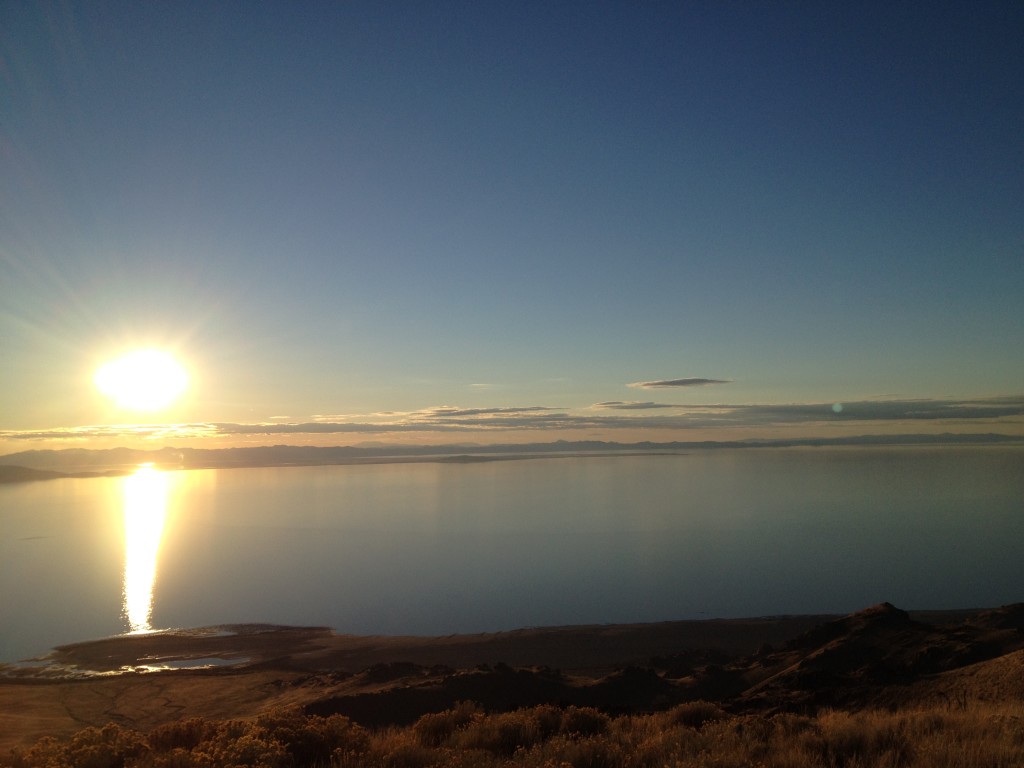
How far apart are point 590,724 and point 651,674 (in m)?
7.98

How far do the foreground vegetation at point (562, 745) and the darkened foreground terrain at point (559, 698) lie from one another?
26 mm

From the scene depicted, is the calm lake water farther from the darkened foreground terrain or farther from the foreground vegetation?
the foreground vegetation

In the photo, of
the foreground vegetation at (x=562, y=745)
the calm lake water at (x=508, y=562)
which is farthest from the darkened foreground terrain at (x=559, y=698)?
the calm lake water at (x=508, y=562)

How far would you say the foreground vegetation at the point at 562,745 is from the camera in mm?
6145

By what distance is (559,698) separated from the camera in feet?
48.0

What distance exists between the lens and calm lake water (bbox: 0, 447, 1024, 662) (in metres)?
28.1

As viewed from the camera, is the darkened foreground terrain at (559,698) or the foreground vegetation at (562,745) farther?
the darkened foreground terrain at (559,698)

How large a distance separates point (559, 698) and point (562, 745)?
8.60m

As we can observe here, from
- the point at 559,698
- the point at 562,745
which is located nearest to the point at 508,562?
the point at 559,698

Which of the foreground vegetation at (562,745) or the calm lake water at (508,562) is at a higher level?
the foreground vegetation at (562,745)

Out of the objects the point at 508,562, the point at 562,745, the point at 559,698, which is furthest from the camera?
the point at 508,562

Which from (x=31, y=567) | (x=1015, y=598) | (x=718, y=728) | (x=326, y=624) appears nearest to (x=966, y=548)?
(x=1015, y=598)

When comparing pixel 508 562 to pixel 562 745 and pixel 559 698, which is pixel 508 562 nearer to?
pixel 559 698

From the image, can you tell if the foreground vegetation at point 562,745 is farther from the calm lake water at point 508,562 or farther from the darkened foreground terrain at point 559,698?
the calm lake water at point 508,562
